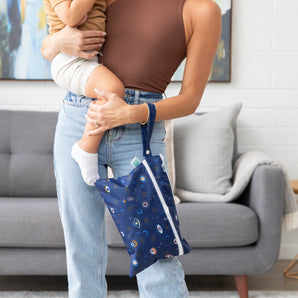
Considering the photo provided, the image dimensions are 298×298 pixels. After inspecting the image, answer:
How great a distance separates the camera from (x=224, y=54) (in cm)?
277

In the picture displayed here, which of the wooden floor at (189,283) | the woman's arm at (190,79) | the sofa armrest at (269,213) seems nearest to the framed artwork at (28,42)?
the sofa armrest at (269,213)

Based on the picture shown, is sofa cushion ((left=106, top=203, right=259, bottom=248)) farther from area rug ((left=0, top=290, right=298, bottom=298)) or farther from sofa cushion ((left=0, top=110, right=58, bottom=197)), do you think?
sofa cushion ((left=0, top=110, right=58, bottom=197))

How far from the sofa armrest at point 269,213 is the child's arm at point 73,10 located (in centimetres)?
127

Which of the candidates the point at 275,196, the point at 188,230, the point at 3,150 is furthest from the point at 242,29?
the point at 3,150

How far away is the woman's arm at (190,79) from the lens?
1.02 metres

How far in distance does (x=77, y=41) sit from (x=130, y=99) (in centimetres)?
19

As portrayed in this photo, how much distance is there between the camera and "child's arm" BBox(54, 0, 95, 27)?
104cm

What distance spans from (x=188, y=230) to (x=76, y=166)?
103 cm

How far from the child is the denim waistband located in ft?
0.06

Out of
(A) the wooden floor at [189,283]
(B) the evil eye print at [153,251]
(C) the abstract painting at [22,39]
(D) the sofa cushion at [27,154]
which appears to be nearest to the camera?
(B) the evil eye print at [153,251]

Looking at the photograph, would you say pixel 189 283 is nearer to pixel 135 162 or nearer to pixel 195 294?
pixel 195 294

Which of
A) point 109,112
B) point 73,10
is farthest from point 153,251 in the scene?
point 73,10

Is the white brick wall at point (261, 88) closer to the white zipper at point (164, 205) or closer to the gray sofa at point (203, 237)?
the gray sofa at point (203, 237)

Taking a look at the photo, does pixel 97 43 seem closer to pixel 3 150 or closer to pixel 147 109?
pixel 147 109
